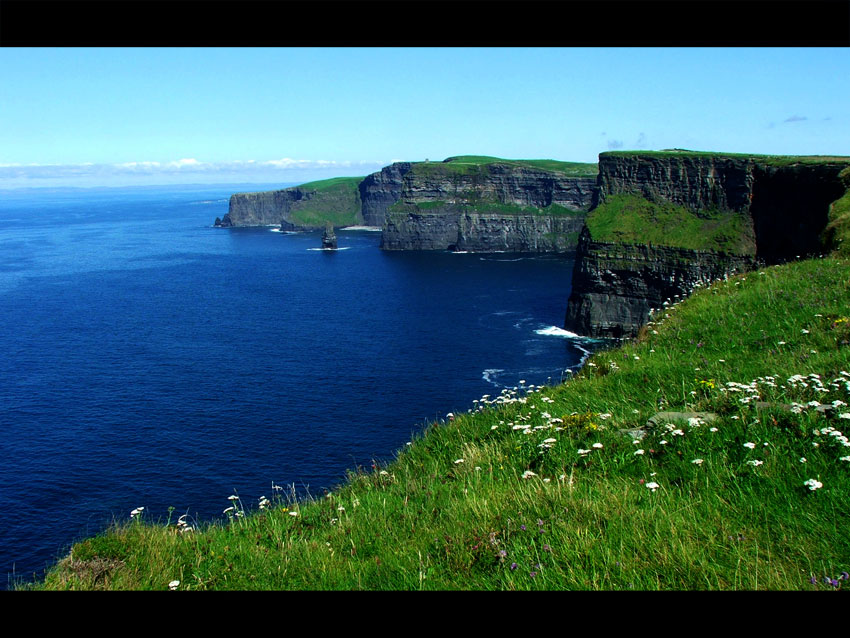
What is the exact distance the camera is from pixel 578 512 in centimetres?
650

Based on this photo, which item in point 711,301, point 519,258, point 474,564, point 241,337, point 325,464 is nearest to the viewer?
point 474,564

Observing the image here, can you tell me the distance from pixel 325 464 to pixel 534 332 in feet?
160

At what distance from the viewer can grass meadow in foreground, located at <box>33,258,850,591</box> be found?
217 inches

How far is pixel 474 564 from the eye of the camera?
20.2 ft

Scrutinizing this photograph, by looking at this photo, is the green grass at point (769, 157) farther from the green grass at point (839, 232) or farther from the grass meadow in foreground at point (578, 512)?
the grass meadow in foreground at point (578, 512)

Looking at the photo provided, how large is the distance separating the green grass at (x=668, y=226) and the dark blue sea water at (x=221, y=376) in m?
15.5

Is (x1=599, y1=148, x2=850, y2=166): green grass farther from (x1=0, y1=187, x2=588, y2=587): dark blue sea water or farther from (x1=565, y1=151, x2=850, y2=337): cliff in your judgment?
(x1=0, y1=187, x2=588, y2=587): dark blue sea water

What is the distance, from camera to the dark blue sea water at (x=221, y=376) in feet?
148

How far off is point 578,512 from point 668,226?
10365 cm

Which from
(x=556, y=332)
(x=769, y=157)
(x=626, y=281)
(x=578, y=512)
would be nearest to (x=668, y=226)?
(x=626, y=281)

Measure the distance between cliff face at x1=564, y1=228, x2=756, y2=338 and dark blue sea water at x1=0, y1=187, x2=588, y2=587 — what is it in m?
6.69

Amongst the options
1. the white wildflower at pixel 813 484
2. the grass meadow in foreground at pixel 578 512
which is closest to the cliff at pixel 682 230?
the grass meadow in foreground at pixel 578 512
